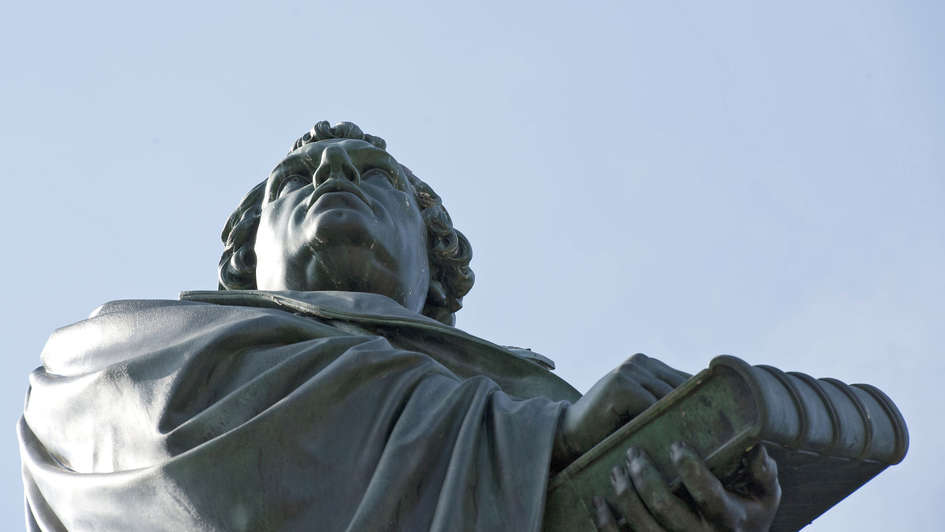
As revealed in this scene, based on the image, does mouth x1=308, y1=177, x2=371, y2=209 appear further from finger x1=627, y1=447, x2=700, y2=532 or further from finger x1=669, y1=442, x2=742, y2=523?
finger x1=669, y1=442, x2=742, y2=523

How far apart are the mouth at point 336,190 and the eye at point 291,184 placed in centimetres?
46

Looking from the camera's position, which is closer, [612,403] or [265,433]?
[612,403]

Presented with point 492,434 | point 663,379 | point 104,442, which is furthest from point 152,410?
point 663,379

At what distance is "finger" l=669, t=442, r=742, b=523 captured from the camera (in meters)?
5.15

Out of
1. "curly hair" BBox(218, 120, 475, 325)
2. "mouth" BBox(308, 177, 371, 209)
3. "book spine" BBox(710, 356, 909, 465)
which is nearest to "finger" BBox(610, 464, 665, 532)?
"book spine" BBox(710, 356, 909, 465)

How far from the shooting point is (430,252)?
9.37m

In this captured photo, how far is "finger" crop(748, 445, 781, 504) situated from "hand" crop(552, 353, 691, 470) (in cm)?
47

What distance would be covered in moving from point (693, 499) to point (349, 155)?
4258 mm

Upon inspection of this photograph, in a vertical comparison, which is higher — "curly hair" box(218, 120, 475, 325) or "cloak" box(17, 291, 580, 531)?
"curly hair" box(218, 120, 475, 325)

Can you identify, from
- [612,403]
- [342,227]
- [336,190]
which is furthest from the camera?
[336,190]

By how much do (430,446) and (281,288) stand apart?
2.76 meters

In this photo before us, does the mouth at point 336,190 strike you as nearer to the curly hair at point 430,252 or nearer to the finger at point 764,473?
the curly hair at point 430,252

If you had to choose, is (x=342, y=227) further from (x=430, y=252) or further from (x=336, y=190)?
(x=430, y=252)

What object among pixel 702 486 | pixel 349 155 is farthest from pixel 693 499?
pixel 349 155
